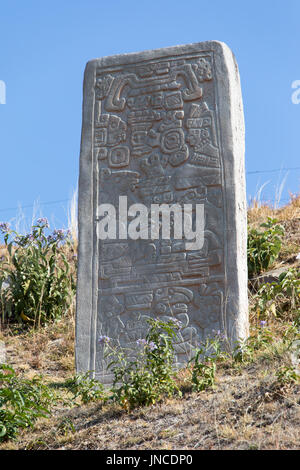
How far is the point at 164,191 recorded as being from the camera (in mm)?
5715

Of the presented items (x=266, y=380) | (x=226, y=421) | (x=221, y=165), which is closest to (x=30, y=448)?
(x=226, y=421)

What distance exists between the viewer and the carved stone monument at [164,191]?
5.46 meters

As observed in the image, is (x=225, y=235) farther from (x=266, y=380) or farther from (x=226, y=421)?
(x=226, y=421)

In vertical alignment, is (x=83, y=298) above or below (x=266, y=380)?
above

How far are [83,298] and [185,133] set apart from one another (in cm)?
158

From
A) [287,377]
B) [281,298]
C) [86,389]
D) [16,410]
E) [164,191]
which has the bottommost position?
[16,410]

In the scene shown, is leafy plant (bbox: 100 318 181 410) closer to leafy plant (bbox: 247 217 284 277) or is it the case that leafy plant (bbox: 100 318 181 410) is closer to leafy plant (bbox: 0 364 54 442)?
leafy plant (bbox: 0 364 54 442)

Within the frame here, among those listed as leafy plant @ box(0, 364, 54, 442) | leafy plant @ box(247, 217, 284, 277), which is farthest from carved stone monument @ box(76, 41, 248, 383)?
leafy plant @ box(247, 217, 284, 277)

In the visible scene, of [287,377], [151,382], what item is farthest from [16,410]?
[287,377]

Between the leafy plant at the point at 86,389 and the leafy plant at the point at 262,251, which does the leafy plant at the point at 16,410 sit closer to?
the leafy plant at the point at 86,389

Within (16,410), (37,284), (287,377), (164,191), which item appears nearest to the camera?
(287,377)

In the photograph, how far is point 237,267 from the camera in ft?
17.6

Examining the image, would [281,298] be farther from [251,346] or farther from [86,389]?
[86,389]
